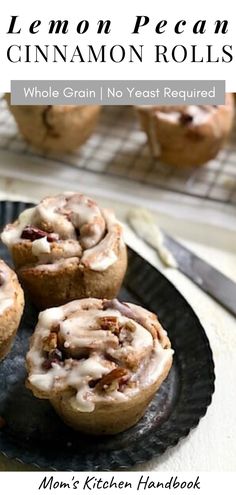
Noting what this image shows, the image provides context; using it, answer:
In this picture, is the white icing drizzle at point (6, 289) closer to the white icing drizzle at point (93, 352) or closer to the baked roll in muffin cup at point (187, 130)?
the white icing drizzle at point (93, 352)

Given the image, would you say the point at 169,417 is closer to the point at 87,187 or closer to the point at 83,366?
the point at 83,366

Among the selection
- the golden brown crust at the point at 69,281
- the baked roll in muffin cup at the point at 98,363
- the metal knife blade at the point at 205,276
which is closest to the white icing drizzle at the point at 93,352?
the baked roll in muffin cup at the point at 98,363

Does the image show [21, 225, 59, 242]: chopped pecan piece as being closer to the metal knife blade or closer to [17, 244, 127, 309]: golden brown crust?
[17, 244, 127, 309]: golden brown crust

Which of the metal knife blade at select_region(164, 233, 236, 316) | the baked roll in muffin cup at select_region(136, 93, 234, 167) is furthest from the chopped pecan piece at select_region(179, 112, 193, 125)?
the metal knife blade at select_region(164, 233, 236, 316)

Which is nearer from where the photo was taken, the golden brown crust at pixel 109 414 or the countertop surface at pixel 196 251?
the golden brown crust at pixel 109 414

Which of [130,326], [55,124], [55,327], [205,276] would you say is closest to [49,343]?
[55,327]

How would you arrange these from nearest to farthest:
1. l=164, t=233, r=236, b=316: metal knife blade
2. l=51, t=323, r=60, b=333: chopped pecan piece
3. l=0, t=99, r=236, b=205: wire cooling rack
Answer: l=51, t=323, r=60, b=333: chopped pecan piece, l=164, t=233, r=236, b=316: metal knife blade, l=0, t=99, r=236, b=205: wire cooling rack
